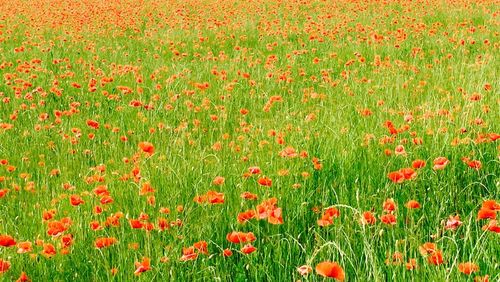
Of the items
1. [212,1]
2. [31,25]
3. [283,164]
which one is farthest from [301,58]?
[212,1]

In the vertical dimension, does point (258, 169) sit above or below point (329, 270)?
below

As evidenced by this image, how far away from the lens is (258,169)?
234cm

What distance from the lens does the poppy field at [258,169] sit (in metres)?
1.93

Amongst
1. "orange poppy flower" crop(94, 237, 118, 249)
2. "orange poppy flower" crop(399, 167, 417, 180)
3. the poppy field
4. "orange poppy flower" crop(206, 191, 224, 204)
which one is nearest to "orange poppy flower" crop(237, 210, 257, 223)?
the poppy field

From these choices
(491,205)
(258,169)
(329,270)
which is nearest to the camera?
(329,270)

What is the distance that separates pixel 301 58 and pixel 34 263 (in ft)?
16.5

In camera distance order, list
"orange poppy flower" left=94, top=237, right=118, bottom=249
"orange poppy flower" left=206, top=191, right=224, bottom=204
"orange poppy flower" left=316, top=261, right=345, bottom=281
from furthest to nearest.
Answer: "orange poppy flower" left=206, top=191, right=224, bottom=204 → "orange poppy flower" left=94, top=237, right=118, bottom=249 → "orange poppy flower" left=316, top=261, right=345, bottom=281

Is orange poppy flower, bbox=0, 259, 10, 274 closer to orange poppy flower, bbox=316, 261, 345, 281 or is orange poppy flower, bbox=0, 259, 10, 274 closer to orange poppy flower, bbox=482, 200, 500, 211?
orange poppy flower, bbox=316, 261, 345, 281

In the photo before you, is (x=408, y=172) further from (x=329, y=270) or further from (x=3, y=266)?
(x=3, y=266)

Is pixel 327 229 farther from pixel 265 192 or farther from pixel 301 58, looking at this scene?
pixel 301 58

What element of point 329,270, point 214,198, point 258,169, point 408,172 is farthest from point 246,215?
point 329,270

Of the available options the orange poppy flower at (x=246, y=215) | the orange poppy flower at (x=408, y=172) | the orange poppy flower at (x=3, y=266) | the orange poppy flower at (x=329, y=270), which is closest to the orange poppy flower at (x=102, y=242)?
the orange poppy flower at (x=3, y=266)

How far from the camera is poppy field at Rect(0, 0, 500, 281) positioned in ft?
6.33

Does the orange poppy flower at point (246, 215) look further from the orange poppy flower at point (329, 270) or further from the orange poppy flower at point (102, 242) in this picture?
the orange poppy flower at point (329, 270)
